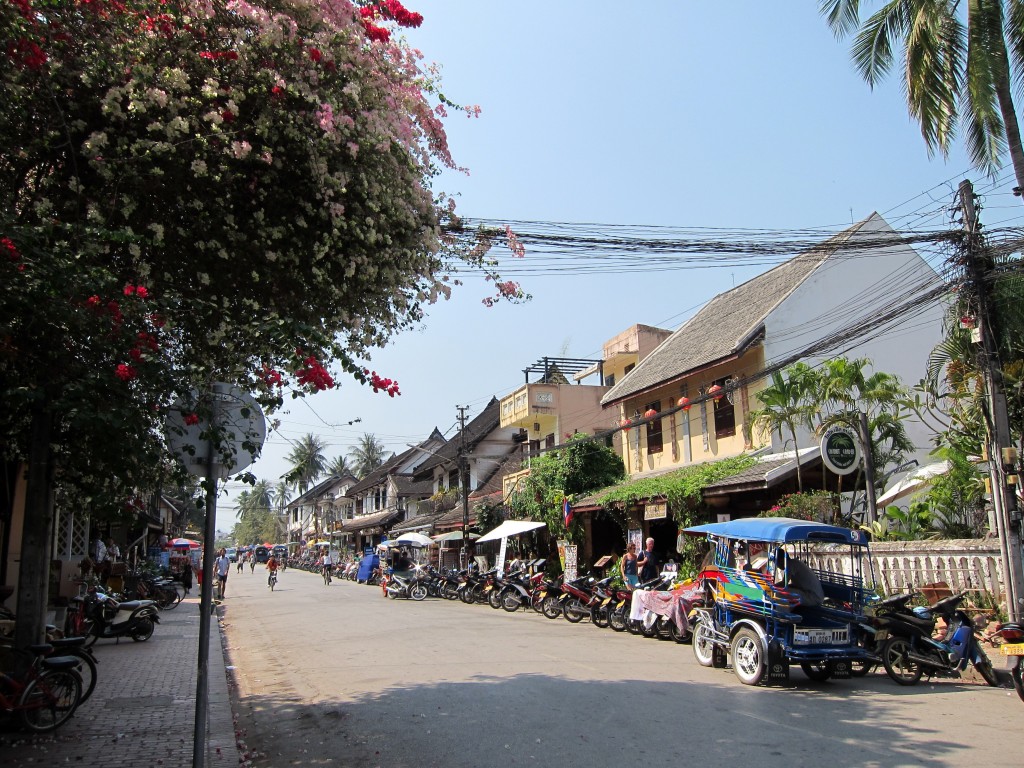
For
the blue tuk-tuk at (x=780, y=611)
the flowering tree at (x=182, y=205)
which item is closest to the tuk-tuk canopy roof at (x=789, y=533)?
the blue tuk-tuk at (x=780, y=611)

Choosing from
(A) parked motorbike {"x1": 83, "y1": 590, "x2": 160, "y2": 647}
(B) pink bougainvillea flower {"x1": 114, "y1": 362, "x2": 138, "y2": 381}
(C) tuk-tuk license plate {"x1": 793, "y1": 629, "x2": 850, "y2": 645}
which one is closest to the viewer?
(B) pink bougainvillea flower {"x1": 114, "y1": 362, "x2": 138, "y2": 381}

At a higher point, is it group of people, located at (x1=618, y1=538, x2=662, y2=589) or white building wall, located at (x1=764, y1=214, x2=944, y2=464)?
white building wall, located at (x1=764, y1=214, x2=944, y2=464)

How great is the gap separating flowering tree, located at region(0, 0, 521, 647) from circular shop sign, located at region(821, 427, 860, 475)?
969 cm

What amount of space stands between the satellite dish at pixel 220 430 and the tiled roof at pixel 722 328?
16.5m

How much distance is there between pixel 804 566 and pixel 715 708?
2.94 metres

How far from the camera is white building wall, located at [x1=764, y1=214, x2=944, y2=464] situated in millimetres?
21000

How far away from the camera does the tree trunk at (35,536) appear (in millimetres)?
7055

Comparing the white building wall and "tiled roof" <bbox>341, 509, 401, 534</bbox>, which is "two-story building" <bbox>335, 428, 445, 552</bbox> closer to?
"tiled roof" <bbox>341, 509, 401, 534</bbox>

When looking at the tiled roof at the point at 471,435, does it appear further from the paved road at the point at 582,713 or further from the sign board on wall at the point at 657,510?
the paved road at the point at 582,713

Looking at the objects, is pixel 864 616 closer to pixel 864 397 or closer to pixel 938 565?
pixel 938 565

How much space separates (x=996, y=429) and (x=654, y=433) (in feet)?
47.4

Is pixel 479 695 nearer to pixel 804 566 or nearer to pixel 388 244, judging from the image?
pixel 804 566

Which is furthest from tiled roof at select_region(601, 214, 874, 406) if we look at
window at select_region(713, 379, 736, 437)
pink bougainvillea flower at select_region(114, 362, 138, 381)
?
pink bougainvillea flower at select_region(114, 362, 138, 381)

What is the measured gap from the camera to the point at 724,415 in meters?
22.1
